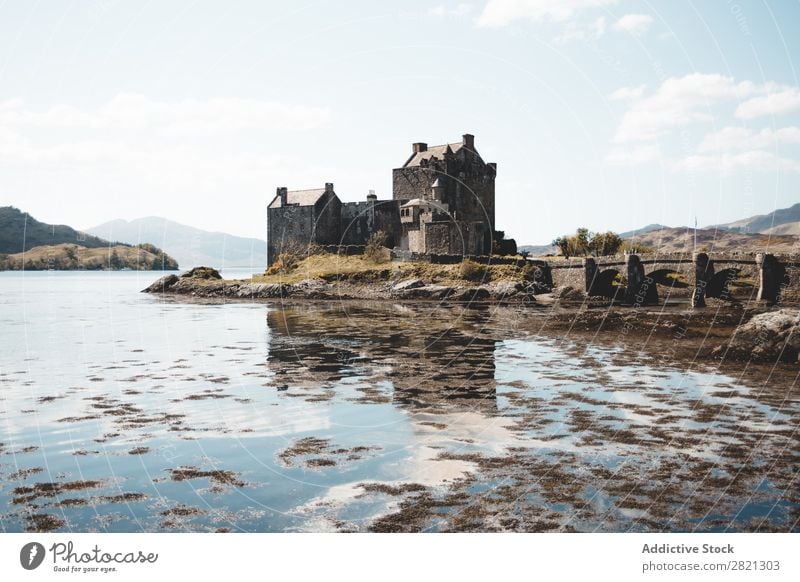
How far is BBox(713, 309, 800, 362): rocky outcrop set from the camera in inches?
912

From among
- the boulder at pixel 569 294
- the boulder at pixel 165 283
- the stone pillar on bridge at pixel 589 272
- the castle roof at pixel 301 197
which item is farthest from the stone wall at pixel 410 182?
the boulder at pixel 165 283

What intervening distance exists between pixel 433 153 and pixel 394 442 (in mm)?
68539

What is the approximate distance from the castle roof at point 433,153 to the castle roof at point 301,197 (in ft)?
40.0

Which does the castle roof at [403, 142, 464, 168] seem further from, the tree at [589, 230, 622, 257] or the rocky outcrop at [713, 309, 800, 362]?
the rocky outcrop at [713, 309, 800, 362]

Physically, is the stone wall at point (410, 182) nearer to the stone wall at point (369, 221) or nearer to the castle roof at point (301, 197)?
the stone wall at point (369, 221)

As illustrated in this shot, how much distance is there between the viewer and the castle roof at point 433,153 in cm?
7812

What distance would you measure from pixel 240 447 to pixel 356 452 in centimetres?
256

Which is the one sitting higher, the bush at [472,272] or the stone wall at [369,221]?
the stone wall at [369,221]

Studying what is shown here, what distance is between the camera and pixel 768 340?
935 inches

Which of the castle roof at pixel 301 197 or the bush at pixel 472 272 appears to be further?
the castle roof at pixel 301 197

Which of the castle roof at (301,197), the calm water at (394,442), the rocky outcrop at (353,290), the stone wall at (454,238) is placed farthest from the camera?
the castle roof at (301,197)

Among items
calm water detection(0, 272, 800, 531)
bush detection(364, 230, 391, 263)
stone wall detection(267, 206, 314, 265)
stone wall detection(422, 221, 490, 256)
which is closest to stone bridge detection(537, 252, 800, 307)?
stone wall detection(422, 221, 490, 256)

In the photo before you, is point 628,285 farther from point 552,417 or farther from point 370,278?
point 552,417

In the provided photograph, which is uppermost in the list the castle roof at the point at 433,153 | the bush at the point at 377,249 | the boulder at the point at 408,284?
the castle roof at the point at 433,153
